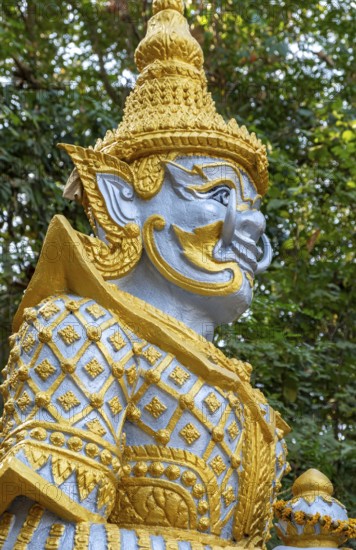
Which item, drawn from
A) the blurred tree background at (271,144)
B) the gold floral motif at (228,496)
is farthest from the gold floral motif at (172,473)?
the blurred tree background at (271,144)

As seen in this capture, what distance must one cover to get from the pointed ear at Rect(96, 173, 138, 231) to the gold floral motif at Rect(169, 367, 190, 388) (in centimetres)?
75

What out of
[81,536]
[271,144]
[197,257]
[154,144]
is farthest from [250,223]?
[271,144]

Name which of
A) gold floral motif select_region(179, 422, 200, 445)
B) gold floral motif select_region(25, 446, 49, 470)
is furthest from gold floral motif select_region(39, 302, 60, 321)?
gold floral motif select_region(179, 422, 200, 445)

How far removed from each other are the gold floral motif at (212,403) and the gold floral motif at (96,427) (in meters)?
0.49

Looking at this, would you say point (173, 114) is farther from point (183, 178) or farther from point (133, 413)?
point (133, 413)

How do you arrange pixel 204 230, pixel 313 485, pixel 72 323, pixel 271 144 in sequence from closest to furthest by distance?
pixel 72 323 → pixel 313 485 → pixel 204 230 → pixel 271 144

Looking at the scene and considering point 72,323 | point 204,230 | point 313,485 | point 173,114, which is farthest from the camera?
point 173,114

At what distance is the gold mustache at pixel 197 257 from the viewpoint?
437 cm

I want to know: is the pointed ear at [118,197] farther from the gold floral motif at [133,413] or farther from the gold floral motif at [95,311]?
the gold floral motif at [133,413]

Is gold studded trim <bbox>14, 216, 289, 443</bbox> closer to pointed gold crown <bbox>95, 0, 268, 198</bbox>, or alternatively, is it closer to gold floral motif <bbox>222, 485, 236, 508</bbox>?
gold floral motif <bbox>222, 485, 236, 508</bbox>

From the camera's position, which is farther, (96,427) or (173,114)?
(173,114)

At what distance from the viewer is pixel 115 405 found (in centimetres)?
392

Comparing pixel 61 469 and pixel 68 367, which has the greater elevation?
pixel 68 367

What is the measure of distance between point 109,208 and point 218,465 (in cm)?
126
